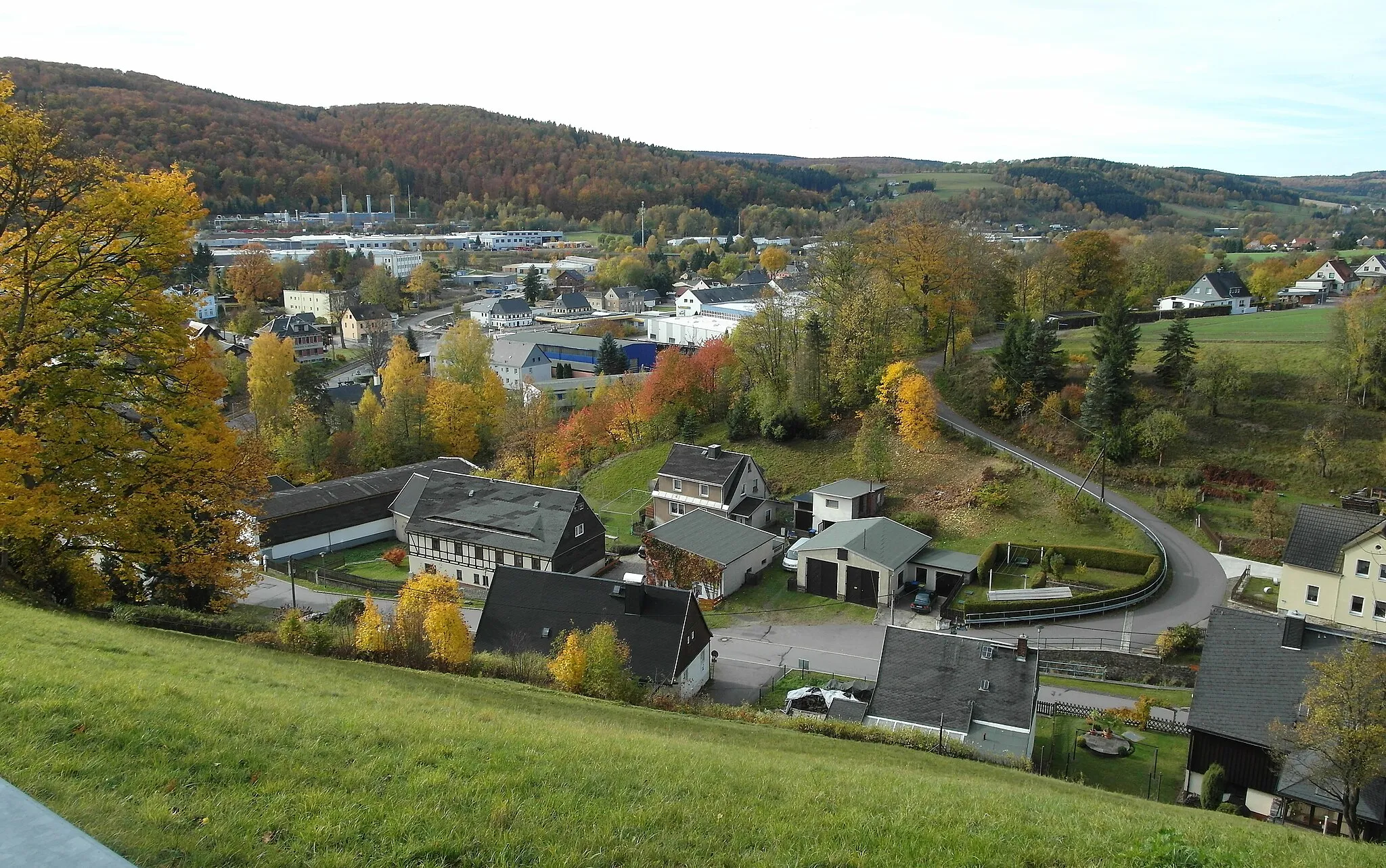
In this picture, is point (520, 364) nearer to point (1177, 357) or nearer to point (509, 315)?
point (509, 315)

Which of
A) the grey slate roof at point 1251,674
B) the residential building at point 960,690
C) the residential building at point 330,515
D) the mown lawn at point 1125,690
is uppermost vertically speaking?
the grey slate roof at point 1251,674

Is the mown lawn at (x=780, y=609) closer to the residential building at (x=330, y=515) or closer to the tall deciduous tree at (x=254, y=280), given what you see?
the residential building at (x=330, y=515)

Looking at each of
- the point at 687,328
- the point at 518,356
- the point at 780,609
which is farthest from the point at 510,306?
the point at 780,609

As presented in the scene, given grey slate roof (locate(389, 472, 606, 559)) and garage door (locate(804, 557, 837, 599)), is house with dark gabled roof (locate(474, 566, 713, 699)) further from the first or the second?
grey slate roof (locate(389, 472, 606, 559))

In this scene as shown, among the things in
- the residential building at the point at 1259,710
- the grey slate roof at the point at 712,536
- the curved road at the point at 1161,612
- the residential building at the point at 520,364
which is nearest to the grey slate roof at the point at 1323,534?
the curved road at the point at 1161,612

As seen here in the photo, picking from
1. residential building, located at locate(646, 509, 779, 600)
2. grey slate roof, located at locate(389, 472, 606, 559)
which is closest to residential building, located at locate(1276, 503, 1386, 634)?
residential building, located at locate(646, 509, 779, 600)

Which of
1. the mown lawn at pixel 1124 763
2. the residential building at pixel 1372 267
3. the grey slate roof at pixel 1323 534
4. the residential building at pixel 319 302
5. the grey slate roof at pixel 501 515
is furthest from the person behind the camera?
the residential building at pixel 319 302

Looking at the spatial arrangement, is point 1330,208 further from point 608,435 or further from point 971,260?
point 608,435
